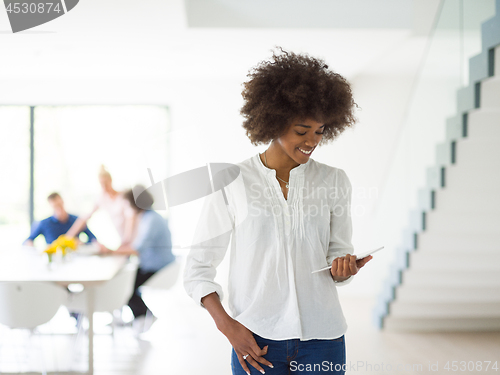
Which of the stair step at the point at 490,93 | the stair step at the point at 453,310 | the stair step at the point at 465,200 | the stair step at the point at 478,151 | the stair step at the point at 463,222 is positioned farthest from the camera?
the stair step at the point at 453,310

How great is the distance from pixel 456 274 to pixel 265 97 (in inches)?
104

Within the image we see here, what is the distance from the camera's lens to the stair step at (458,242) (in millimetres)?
2893

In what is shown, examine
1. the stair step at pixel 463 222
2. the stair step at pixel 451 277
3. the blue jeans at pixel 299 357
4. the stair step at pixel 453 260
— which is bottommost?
the stair step at pixel 451 277

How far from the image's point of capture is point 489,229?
2.86 metres

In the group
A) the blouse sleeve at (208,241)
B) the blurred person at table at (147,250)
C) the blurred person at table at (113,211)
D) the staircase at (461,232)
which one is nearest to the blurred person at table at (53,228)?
the blurred person at table at (113,211)

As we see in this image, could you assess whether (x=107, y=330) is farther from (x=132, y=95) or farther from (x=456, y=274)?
(x=456, y=274)

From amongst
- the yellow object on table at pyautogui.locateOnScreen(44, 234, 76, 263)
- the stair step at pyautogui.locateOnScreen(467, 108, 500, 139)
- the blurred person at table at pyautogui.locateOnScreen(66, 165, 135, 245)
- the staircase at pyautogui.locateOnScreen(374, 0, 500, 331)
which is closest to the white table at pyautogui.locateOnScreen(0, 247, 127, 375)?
the yellow object on table at pyautogui.locateOnScreen(44, 234, 76, 263)

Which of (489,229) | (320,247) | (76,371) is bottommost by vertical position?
(76,371)

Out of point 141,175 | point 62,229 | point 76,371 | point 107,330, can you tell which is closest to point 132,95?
point 141,175

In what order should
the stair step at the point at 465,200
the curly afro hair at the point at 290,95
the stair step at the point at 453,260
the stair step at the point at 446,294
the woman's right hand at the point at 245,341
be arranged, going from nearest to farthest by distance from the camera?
1. the woman's right hand at the point at 245,341
2. the curly afro hair at the point at 290,95
3. the stair step at the point at 465,200
4. the stair step at the point at 453,260
5. the stair step at the point at 446,294

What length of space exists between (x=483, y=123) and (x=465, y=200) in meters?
0.51

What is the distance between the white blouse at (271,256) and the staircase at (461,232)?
1878 millimetres

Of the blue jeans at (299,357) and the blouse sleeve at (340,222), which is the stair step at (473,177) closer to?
the blouse sleeve at (340,222)

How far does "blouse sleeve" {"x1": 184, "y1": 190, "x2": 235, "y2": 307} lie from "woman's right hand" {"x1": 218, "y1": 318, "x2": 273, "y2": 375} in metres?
0.08
